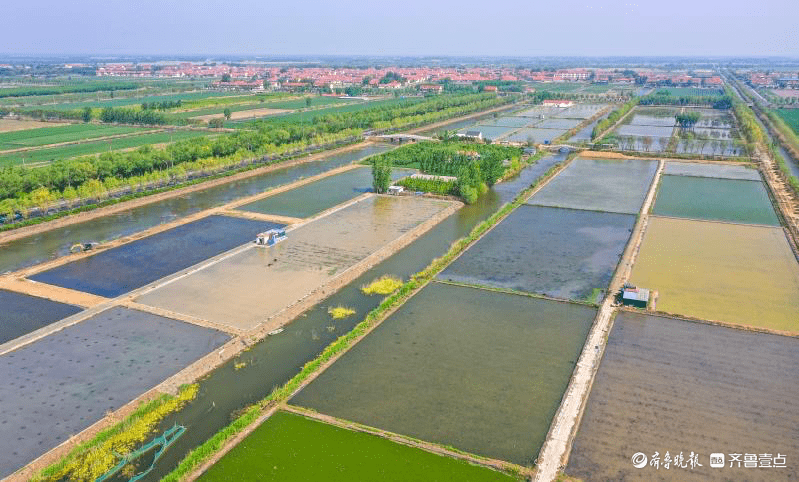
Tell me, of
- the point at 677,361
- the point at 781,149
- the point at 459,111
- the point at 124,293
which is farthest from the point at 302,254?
the point at 459,111

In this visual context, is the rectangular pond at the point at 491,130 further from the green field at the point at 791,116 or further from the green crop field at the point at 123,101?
the green crop field at the point at 123,101

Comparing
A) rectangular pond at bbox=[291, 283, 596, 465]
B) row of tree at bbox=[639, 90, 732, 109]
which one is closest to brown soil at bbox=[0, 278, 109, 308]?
rectangular pond at bbox=[291, 283, 596, 465]

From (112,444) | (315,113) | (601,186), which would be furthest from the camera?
(315,113)

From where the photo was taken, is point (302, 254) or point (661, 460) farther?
point (302, 254)

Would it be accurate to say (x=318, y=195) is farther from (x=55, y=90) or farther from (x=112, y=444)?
(x=55, y=90)

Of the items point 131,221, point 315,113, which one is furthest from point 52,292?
point 315,113

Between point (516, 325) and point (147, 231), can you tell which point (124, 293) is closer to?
point (147, 231)
